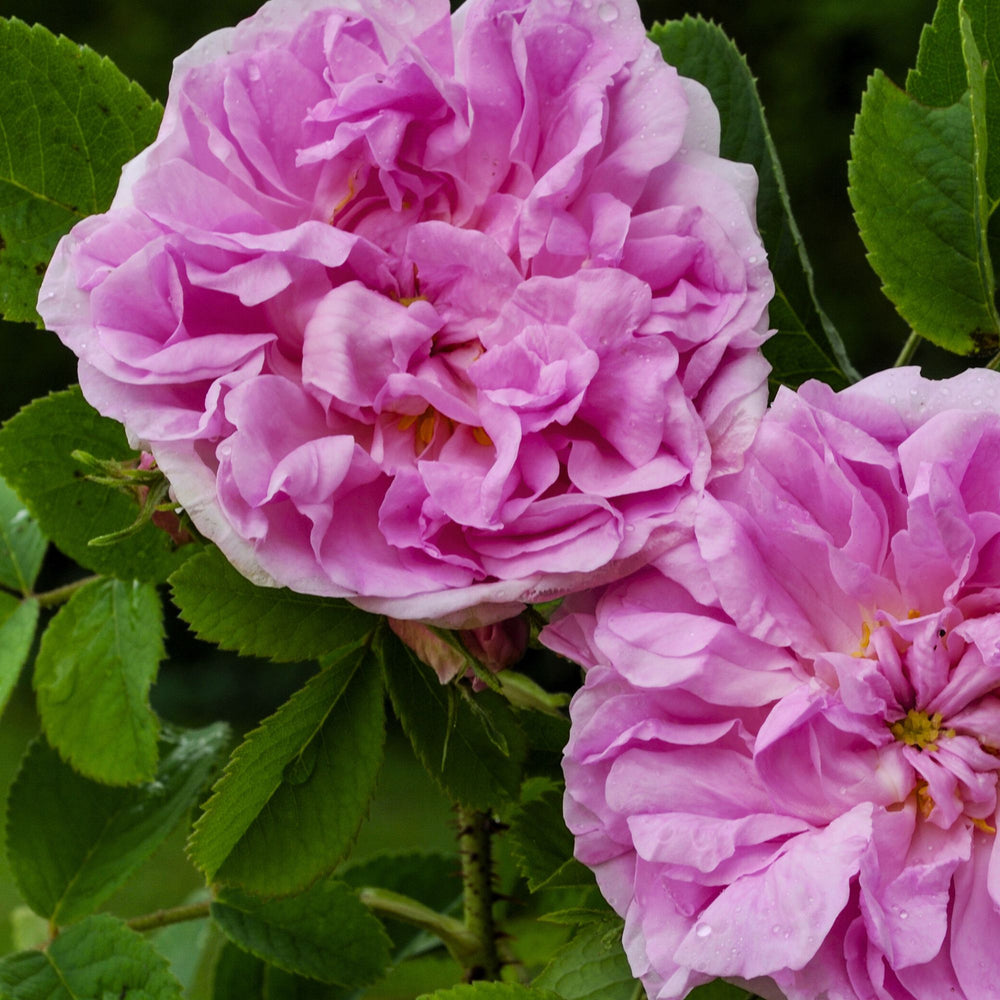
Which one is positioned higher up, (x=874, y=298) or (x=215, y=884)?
(x=215, y=884)

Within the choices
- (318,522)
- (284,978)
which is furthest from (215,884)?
(284,978)

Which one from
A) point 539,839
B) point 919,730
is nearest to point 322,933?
point 539,839

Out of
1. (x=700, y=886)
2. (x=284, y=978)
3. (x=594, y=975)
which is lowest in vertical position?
(x=284, y=978)

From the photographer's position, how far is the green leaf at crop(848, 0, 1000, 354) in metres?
0.49

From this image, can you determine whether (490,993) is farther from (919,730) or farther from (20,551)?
(20,551)

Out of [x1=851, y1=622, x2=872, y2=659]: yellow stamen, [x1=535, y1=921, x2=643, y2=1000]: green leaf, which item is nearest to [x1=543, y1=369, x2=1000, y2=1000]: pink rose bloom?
[x1=851, y1=622, x2=872, y2=659]: yellow stamen

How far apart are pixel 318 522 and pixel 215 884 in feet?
0.56

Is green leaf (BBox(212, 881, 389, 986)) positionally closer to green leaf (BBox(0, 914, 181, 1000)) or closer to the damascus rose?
green leaf (BBox(0, 914, 181, 1000))

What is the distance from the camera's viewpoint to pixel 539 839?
53 cm

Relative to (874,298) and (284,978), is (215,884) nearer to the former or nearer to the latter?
(284,978)

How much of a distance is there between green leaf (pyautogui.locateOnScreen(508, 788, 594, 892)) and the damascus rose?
17 centimetres

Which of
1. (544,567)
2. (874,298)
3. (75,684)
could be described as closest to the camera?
(544,567)

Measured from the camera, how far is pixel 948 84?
0.50 m

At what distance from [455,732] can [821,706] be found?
0.57 feet
